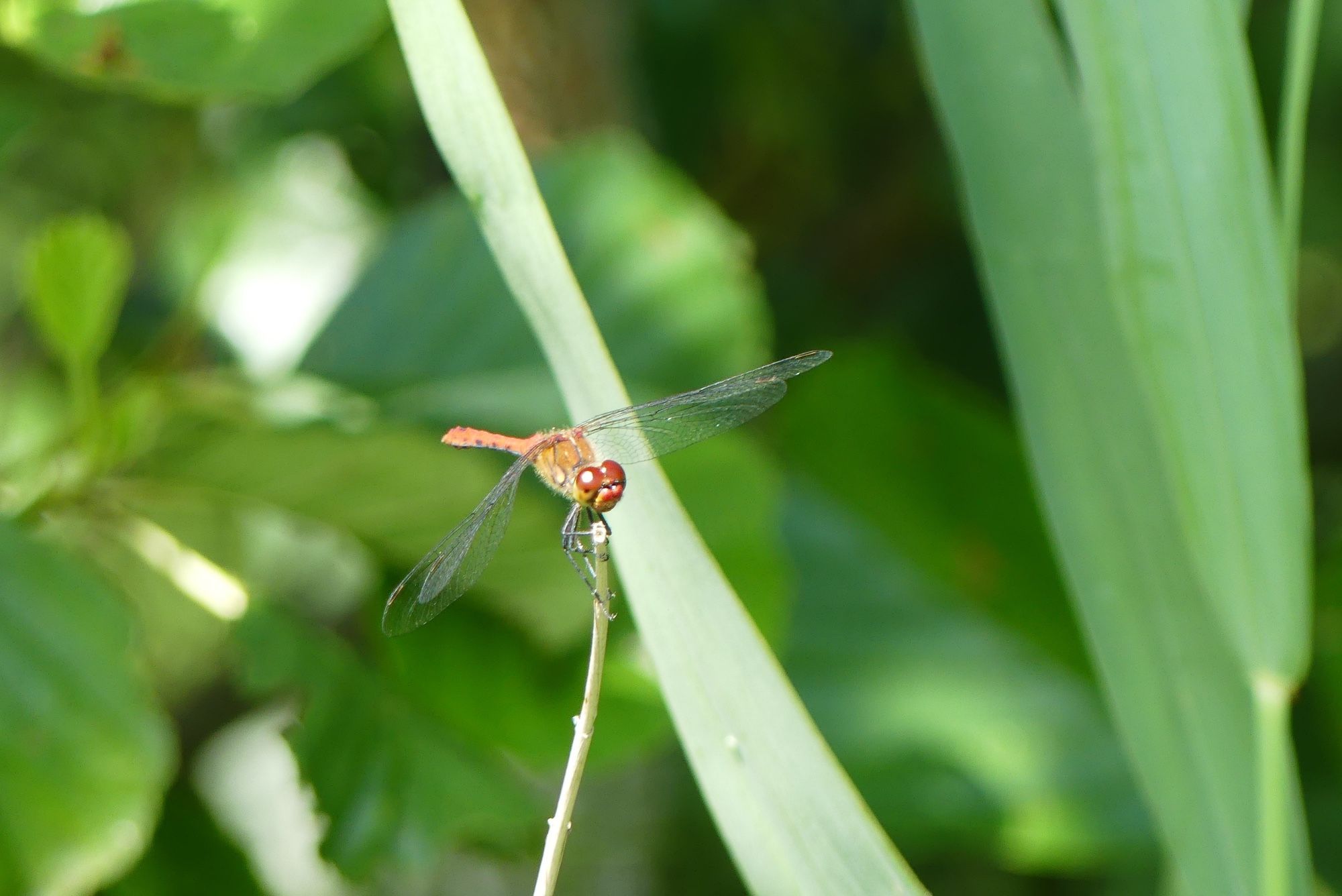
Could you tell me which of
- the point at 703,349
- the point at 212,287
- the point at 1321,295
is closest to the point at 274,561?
the point at 212,287

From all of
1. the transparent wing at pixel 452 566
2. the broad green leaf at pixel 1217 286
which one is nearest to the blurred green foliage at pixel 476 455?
the transparent wing at pixel 452 566

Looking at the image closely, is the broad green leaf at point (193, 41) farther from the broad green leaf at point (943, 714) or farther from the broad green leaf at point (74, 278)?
the broad green leaf at point (943, 714)

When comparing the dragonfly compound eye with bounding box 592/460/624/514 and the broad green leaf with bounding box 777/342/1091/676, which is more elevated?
the dragonfly compound eye with bounding box 592/460/624/514

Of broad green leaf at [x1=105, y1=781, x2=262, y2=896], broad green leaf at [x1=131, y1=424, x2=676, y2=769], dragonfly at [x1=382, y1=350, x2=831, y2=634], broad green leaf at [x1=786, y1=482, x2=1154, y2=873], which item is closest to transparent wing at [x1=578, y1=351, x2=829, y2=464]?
dragonfly at [x1=382, y1=350, x2=831, y2=634]

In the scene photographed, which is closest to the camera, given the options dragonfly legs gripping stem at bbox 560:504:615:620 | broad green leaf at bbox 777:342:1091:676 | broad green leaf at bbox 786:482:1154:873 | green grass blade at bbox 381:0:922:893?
green grass blade at bbox 381:0:922:893

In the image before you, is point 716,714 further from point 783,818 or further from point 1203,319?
point 1203,319

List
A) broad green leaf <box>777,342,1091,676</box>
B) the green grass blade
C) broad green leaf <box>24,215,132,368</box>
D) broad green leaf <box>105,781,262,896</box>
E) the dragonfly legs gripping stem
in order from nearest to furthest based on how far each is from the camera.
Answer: the green grass blade, the dragonfly legs gripping stem, broad green leaf <box>24,215,132,368</box>, broad green leaf <box>105,781,262,896</box>, broad green leaf <box>777,342,1091,676</box>

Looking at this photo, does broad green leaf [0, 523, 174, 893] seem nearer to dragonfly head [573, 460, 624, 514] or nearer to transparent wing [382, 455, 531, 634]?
transparent wing [382, 455, 531, 634]
